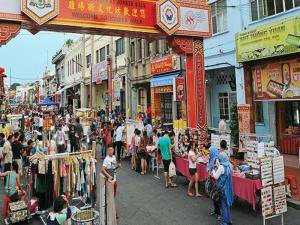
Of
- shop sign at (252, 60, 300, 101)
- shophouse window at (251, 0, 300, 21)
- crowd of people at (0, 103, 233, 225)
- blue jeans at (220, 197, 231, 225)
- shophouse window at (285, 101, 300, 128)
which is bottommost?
blue jeans at (220, 197, 231, 225)

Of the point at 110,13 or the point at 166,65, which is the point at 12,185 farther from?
the point at 166,65

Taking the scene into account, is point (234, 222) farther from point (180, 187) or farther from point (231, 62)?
point (231, 62)

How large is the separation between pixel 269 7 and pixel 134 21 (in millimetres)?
7195

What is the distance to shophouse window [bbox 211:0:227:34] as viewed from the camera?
18.7 m

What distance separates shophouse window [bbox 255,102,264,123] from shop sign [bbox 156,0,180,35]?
21.9 ft

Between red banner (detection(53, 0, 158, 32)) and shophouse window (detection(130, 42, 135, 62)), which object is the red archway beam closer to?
red banner (detection(53, 0, 158, 32))

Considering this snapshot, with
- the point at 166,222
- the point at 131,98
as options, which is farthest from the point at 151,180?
the point at 131,98

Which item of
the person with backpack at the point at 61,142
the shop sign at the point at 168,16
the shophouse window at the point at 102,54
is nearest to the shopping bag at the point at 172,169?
the shop sign at the point at 168,16

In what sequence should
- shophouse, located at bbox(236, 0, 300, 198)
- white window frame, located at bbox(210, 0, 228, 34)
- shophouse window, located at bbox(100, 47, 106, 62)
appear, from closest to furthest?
shophouse, located at bbox(236, 0, 300, 198) < white window frame, located at bbox(210, 0, 228, 34) < shophouse window, located at bbox(100, 47, 106, 62)

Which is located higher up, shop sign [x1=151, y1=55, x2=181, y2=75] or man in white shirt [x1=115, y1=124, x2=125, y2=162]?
shop sign [x1=151, y1=55, x2=181, y2=75]

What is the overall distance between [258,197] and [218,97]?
12905 millimetres

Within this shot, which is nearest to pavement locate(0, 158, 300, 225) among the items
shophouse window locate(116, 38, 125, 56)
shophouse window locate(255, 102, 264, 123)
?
shophouse window locate(255, 102, 264, 123)

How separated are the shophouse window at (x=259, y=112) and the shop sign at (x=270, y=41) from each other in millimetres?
2728

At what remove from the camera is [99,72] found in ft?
110
